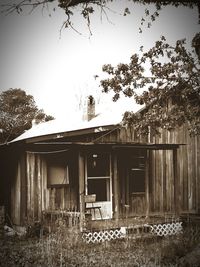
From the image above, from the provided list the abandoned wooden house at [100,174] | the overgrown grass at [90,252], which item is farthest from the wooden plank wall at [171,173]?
the overgrown grass at [90,252]

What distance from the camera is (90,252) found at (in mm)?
11297

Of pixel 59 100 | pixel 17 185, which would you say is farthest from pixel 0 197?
pixel 59 100

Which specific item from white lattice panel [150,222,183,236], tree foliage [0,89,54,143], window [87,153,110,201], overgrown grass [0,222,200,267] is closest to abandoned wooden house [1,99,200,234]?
window [87,153,110,201]

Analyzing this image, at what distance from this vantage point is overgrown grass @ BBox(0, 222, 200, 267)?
9.77 m

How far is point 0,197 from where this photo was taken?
19047 mm

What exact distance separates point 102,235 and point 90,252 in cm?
205

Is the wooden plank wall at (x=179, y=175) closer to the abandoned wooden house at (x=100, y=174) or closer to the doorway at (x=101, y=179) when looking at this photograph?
the abandoned wooden house at (x=100, y=174)

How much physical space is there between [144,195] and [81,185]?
5.22 metres

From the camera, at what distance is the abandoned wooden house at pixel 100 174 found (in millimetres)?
15680

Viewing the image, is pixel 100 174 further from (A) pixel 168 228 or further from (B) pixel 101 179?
(A) pixel 168 228

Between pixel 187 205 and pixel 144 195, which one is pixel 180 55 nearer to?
pixel 144 195

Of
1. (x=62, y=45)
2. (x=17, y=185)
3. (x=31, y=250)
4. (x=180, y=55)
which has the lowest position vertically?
(x=31, y=250)

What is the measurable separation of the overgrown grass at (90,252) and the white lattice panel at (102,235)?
38 cm

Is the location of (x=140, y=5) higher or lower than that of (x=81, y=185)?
higher
